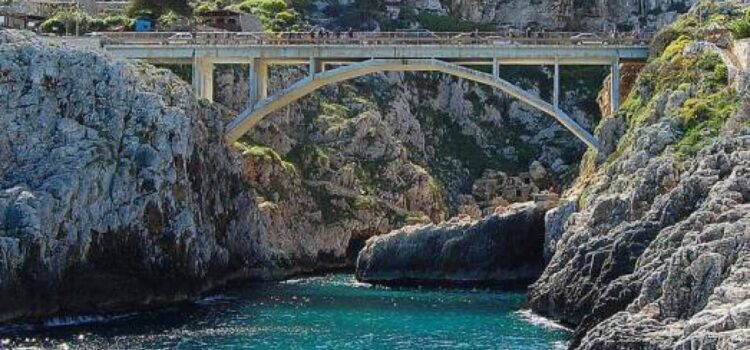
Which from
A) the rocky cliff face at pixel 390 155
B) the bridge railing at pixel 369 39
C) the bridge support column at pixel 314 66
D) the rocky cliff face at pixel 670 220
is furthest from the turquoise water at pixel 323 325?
the rocky cliff face at pixel 390 155

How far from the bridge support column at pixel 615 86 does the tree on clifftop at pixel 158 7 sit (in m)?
53.9

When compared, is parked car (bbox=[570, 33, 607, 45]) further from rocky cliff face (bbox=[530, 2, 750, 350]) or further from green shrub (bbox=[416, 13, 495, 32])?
green shrub (bbox=[416, 13, 495, 32])

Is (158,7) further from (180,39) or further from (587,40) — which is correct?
(587,40)

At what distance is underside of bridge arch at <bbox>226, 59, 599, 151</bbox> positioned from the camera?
95375 millimetres

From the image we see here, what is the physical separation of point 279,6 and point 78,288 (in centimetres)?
7859

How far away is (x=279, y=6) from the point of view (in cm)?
15138

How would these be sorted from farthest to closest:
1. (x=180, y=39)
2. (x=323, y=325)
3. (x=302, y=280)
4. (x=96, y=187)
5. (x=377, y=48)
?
(x=302, y=280) < (x=180, y=39) < (x=377, y=48) < (x=96, y=187) < (x=323, y=325)

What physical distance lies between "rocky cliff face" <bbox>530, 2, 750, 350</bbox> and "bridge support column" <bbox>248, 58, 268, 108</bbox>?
2412cm

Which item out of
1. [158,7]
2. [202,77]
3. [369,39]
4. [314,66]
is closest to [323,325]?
[314,66]

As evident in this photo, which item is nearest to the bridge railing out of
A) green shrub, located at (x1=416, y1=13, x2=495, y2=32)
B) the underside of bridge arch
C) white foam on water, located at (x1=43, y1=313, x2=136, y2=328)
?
the underside of bridge arch

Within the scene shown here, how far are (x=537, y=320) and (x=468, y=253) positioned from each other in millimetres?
24029

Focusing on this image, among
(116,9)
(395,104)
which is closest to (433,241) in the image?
(395,104)

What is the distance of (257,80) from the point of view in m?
102

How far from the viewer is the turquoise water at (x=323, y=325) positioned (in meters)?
68.6
